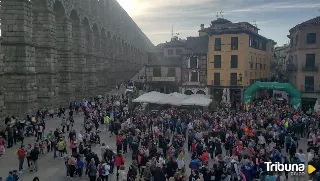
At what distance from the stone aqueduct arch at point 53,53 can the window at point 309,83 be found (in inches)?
1098

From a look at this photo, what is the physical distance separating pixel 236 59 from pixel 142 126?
82.3 feet

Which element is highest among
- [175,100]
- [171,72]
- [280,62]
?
[280,62]

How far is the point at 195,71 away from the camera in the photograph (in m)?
48.6

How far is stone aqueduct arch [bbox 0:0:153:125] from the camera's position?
85.0 ft

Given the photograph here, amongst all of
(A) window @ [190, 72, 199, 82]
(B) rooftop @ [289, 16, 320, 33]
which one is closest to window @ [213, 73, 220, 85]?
(A) window @ [190, 72, 199, 82]

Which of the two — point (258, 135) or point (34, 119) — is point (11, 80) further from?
point (258, 135)

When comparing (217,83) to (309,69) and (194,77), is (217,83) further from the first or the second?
(309,69)

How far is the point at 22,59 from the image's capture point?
26250mm

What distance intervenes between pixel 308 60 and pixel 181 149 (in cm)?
3289

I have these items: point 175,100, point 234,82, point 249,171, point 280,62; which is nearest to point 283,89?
point 175,100

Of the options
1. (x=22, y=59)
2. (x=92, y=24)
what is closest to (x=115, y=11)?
(x=92, y=24)

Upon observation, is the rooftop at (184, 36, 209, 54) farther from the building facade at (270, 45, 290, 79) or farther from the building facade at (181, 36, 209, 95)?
the building facade at (270, 45, 290, 79)

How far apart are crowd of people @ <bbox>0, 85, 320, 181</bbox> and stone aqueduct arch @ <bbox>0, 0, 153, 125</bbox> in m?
2.79

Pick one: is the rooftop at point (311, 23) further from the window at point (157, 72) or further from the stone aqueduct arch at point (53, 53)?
the stone aqueduct arch at point (53, 53)
